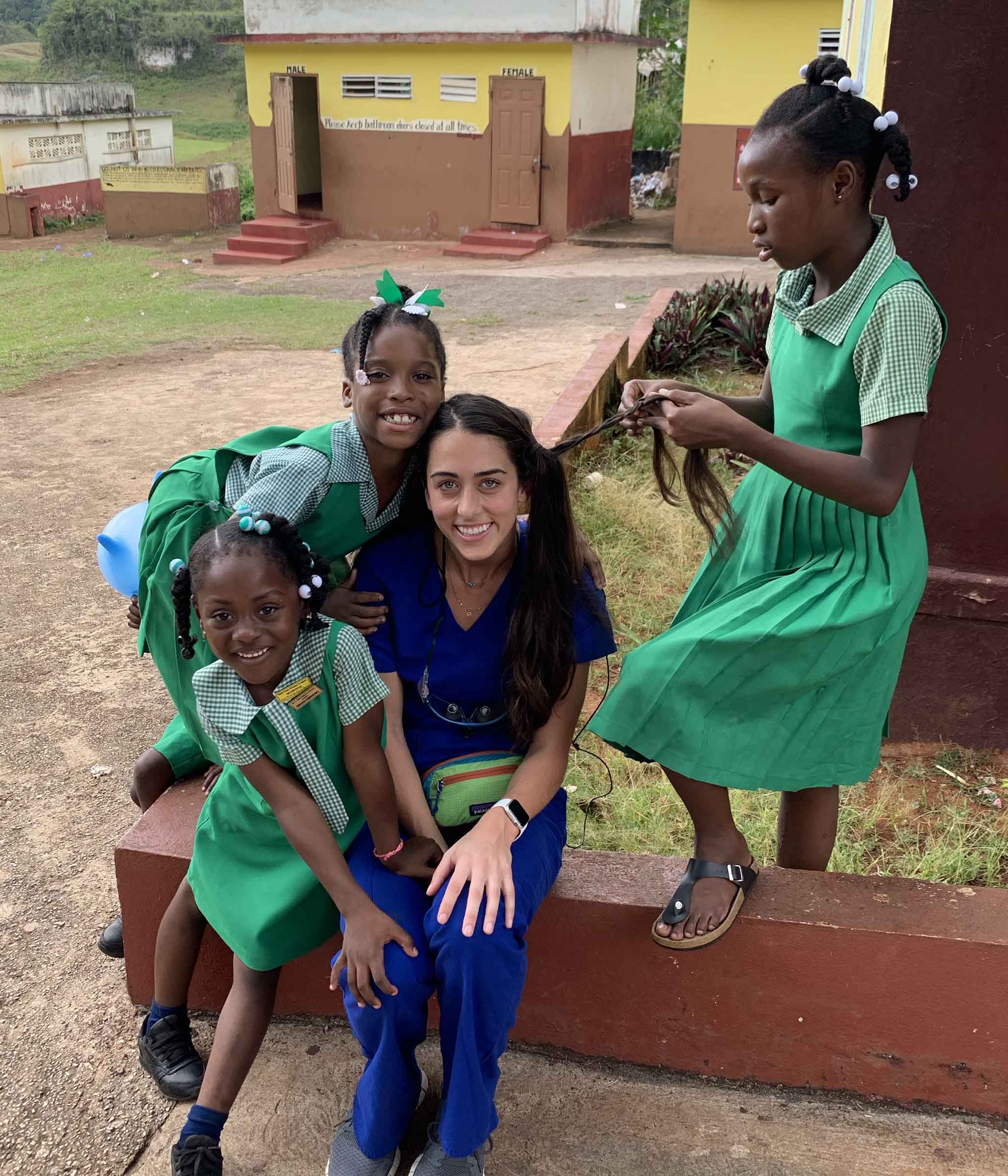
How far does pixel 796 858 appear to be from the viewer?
7.89 ft

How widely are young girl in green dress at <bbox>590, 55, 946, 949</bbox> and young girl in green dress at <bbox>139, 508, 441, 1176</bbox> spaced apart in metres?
0.47

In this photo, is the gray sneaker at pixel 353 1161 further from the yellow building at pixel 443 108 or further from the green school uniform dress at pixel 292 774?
the yellow building at pixel 443 108

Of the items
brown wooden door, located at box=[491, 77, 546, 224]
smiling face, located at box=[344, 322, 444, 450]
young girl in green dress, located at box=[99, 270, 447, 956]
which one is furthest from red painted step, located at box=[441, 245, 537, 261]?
smiling face, located at box=[344, 322, 444, 450]

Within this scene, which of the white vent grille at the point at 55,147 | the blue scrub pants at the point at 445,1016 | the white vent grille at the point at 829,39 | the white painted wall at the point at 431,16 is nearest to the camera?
the blue scrub pants at the point at 445,1016

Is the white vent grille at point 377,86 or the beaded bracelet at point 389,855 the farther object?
the white vent grille at point 377,86

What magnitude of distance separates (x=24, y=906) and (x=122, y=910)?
1.79 ft

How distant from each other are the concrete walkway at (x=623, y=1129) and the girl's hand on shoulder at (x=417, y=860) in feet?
1.68

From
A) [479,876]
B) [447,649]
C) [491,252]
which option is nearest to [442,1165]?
[479,876]

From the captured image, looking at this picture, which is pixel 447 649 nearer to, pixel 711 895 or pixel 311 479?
pixel 311 479

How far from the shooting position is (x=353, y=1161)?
78.1 inches

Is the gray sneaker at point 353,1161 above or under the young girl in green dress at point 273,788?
under

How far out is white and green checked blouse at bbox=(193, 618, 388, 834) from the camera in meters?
2.02

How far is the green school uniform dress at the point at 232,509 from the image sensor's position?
2322 millimetres

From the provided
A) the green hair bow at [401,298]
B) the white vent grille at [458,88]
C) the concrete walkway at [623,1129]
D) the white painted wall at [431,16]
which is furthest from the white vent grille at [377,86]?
the concrete walkway at [623,1129]
